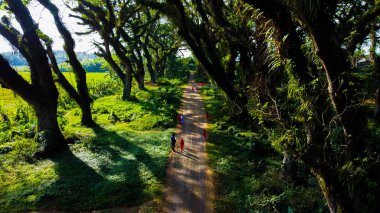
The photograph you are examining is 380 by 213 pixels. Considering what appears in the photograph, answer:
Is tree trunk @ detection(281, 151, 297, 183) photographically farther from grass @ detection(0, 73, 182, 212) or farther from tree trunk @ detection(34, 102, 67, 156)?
tree trunk @ detection(34, 102, 67, 156)

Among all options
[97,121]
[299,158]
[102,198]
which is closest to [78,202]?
[102,198]

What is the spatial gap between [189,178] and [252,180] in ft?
10.6

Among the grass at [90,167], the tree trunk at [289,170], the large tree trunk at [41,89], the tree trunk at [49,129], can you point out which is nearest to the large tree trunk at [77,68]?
the grass at [90,167]

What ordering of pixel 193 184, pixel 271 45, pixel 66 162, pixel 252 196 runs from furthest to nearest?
pixel 66 162 < pixel 193 184 < pixel 252 196 < pixel 271 45

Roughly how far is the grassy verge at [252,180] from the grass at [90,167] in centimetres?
311

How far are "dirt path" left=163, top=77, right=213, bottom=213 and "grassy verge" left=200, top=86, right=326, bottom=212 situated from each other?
50 cm

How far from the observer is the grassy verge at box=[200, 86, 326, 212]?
37.3ft

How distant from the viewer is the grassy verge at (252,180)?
11383 millimetres

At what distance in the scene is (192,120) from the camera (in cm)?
2648

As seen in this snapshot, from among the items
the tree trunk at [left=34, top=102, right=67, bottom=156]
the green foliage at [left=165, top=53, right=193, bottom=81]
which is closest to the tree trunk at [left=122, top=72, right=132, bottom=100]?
the tree trunk at [left=34, top=102, right=67, bottom=156]

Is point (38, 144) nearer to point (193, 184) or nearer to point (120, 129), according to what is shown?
point (120, 129)

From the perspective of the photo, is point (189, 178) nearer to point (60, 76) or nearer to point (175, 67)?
point (60, 76)

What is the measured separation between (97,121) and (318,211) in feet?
66.9

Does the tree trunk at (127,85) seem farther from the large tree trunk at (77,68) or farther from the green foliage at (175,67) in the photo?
the green foliage at (175,67)
